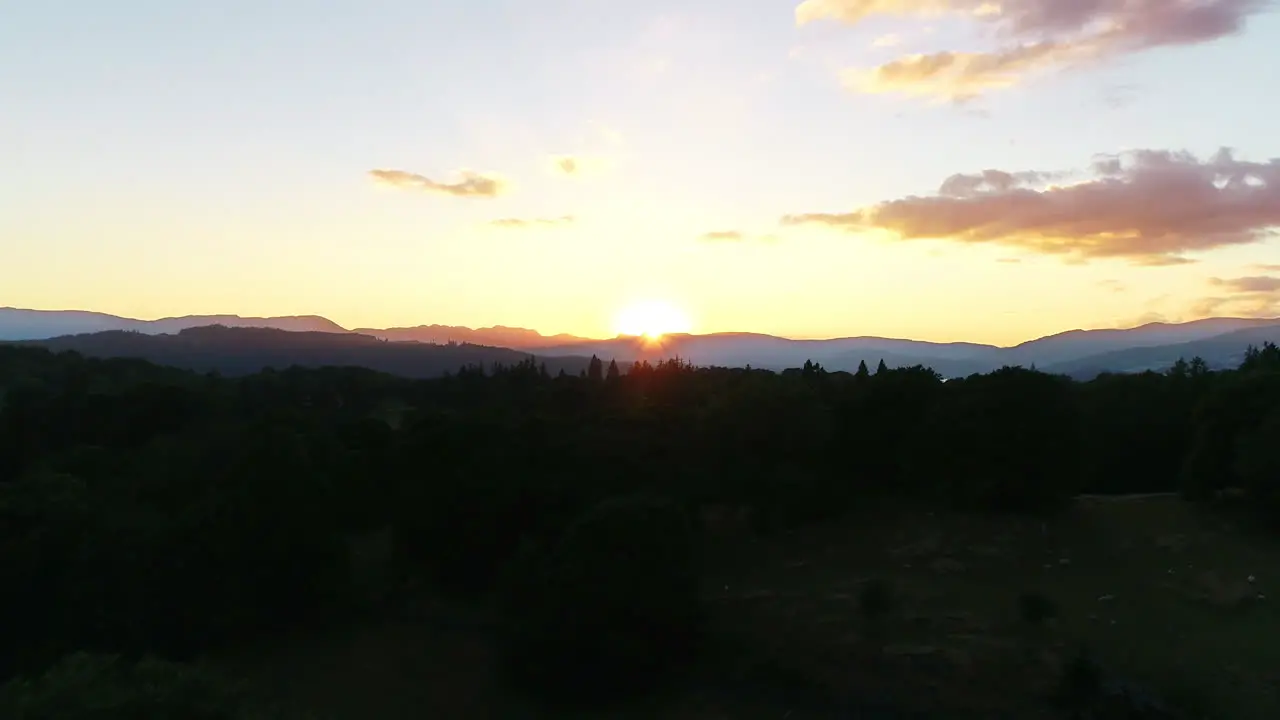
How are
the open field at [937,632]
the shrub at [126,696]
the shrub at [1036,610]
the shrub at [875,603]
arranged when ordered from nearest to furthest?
the shrub at [126,696], the open field at [937,632], the shrub at [1036,610], the shrub at [875,603]

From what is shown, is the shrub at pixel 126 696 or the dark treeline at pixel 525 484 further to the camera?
the dark treeline at pixel 525 484

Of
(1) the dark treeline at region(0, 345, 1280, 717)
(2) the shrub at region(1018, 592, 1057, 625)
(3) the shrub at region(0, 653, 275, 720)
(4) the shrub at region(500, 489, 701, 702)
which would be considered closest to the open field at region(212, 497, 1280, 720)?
(2) the shrub at region(1018, 592, 1057, 625)

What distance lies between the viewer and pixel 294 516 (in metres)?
26.0

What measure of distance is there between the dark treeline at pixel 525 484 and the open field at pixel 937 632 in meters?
1.45

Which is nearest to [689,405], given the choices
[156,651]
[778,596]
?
[778,596]

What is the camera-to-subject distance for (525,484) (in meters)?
27.3

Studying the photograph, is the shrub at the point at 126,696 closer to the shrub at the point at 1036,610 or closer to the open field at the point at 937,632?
the open field at the point at 937,632

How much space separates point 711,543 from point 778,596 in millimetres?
4312

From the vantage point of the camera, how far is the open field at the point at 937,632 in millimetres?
19203

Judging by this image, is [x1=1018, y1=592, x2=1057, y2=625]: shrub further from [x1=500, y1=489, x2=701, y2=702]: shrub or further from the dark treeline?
[x1=500, y1=489, x2=701, y2=702]: shrub

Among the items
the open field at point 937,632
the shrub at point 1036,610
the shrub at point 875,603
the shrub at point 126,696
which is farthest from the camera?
the shrub at point 875,603

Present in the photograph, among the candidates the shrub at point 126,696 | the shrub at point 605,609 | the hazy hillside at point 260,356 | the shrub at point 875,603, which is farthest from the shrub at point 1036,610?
the hazy hillside at point 260,356

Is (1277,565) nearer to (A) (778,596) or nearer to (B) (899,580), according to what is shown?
(B) (899,580)

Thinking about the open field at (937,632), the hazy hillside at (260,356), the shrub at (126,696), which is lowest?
the open field at (937,632)
